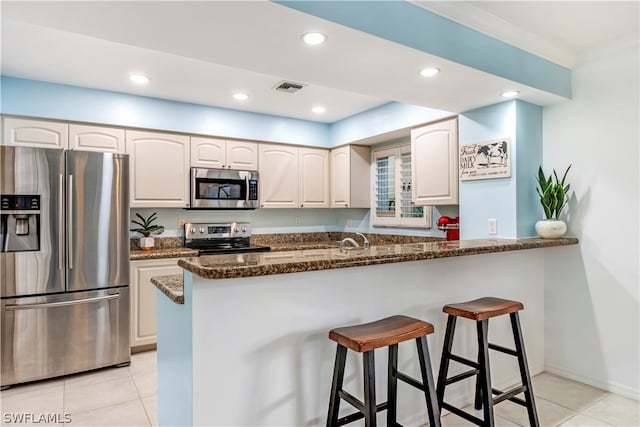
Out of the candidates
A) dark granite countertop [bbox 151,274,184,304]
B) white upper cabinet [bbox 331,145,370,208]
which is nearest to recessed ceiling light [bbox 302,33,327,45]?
dark granite countertop [bbox 151,274,184,304]

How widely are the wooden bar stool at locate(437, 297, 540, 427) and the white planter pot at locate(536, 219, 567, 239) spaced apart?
810 mm

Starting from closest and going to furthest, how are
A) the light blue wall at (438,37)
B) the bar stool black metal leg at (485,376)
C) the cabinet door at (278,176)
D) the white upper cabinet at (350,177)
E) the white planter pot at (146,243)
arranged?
1. the light blue wall at (438,37)
2. the bar stool black metal leg at (485,376)
3. the white planter pot at (146,243)
4. the cabinet door at (278,176)
5. the white upper cabinet at (350,177)

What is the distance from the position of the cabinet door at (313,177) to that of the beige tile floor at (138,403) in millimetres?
2501

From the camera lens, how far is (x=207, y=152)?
4.01 metres

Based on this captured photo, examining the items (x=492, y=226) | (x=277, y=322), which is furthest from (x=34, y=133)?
(x=492, y=226)

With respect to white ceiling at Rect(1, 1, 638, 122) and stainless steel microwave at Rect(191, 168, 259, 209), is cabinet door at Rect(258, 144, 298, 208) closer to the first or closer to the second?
stainless steel microwave at Rect(191, 168, 259, 209)

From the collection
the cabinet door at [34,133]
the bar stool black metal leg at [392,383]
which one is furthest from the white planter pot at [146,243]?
the bar stool black metal leg at [392,383]

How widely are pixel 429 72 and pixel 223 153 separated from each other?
249cm

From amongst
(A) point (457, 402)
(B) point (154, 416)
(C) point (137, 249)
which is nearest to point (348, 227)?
(C) point (137, 249)

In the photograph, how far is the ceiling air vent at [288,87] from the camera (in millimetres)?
3312

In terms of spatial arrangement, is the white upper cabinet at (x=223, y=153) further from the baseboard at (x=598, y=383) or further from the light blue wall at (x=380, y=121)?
the baseboard at (x=598, y=383)

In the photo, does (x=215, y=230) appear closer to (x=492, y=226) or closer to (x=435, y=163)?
(x=435, y=163)

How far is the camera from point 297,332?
1770 millimetres

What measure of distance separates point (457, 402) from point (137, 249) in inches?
125
